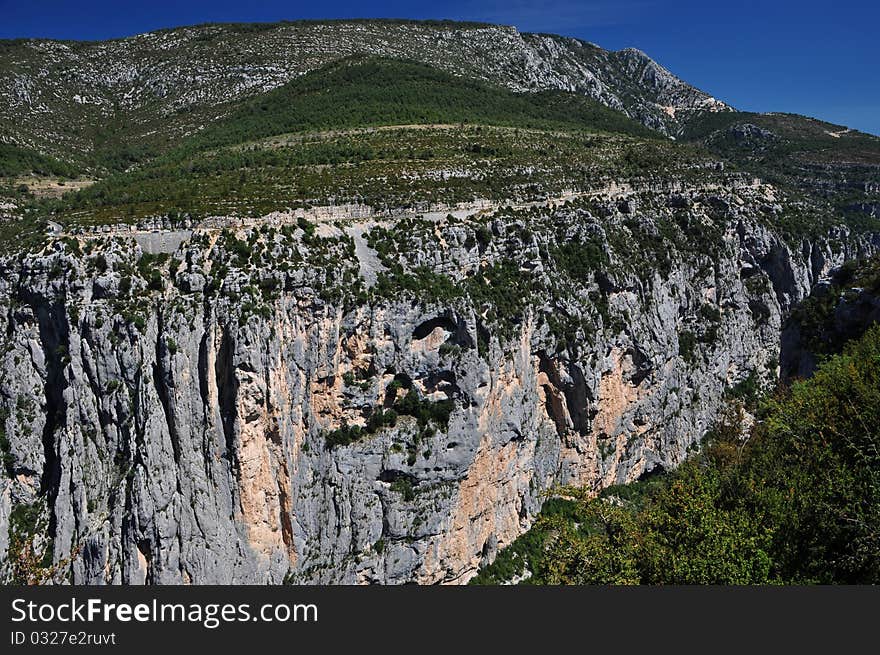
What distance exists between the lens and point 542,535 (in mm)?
39969

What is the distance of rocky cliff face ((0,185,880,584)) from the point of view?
1117 inches

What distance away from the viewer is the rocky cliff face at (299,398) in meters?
28.4

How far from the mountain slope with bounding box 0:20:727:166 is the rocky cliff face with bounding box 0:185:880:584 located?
3497 cm

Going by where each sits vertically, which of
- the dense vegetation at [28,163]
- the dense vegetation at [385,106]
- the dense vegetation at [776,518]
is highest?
the dense vegetation at [385,106]

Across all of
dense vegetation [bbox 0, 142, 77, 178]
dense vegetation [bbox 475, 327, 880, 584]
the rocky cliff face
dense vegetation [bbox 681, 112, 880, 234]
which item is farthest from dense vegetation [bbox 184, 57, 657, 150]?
dense vegetation [bbox 475, 327, 880, 584]

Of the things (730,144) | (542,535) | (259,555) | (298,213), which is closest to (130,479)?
(259,555)

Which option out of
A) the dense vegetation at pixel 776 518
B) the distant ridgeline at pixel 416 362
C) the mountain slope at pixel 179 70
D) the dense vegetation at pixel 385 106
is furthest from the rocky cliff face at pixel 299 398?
the mountain slope at pixel 179 70

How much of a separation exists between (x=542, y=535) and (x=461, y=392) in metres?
12.5

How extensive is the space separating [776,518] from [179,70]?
269 feet

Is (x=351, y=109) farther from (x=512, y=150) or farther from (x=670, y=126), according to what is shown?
(x=670, y=126)

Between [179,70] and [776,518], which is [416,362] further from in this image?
[179,70]

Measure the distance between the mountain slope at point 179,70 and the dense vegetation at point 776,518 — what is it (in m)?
57.3

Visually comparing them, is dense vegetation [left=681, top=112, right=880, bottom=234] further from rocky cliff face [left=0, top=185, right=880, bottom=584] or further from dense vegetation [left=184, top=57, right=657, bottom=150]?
rocky cliff face [left=0, top=185, right=880, bottom=584]

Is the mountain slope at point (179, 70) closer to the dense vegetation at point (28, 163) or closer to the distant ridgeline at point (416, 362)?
the distant ridgeline at point (416, 362)
